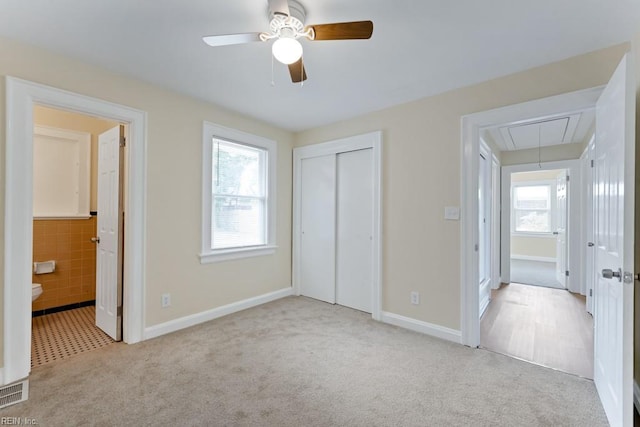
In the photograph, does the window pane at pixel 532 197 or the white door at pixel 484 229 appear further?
the window pane at pixel 532 197

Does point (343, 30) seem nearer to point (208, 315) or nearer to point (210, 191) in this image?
point (210, 191)

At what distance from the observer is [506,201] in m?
5.24

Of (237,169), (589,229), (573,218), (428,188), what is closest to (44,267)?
(237,169)

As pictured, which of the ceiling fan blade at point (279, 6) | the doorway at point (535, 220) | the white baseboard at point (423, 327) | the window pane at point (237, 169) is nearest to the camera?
the ceiling fan blade at point (279, 6)

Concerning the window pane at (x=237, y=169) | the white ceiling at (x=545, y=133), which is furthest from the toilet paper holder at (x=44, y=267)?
the white ceiling at (x=545, y=133)

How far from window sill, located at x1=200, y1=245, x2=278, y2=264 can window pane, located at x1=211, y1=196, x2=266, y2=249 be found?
88 mm

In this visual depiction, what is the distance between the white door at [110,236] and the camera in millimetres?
2738

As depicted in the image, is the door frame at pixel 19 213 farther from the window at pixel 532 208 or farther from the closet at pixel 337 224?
the window at pixel 532 208

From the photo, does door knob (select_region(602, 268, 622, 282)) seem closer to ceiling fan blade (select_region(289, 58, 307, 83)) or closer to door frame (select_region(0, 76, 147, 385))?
ceiling fan blade (select_region(289, 58, 307, 83))

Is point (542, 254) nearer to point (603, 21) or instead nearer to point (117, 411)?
point (603, 21)

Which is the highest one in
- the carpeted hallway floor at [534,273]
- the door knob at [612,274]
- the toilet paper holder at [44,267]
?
the door knob at [612,274]

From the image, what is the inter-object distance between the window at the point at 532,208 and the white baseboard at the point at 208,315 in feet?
23.5

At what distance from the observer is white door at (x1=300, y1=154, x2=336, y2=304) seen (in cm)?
395

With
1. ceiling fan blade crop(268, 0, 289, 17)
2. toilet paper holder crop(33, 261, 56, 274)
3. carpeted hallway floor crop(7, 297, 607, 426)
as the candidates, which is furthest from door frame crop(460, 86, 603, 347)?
toilet paper holder crop(33, 261, 56, 274)
